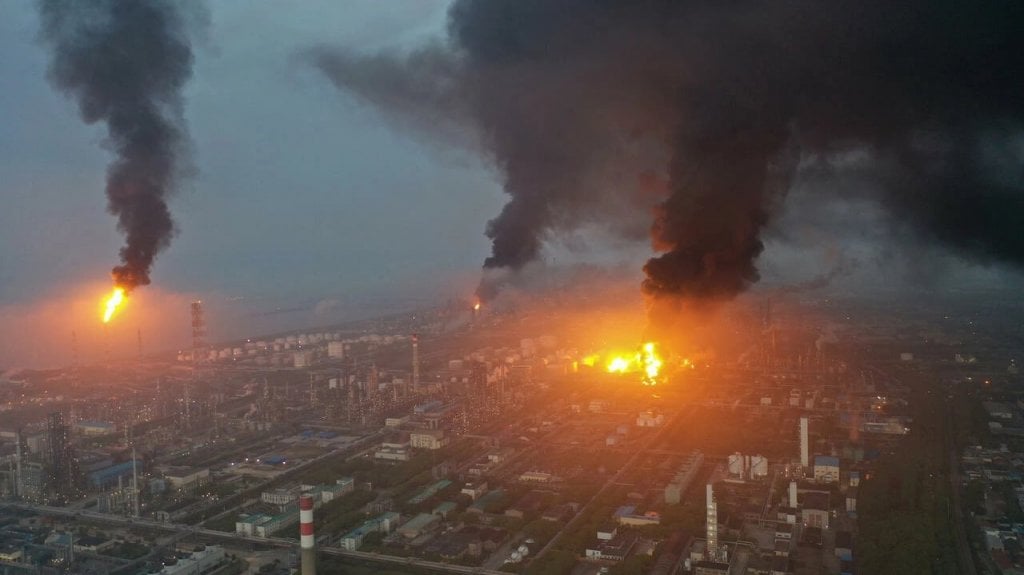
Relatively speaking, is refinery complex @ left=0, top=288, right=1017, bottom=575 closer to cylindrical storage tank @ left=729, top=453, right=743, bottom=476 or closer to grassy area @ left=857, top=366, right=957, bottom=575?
cylindrical storage tank @ left=729, top=453, right=743, bottom=476

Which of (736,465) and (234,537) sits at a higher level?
(736,465)

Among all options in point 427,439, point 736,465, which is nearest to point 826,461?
point 736,465

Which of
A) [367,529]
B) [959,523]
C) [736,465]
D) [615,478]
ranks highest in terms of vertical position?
[736,465]

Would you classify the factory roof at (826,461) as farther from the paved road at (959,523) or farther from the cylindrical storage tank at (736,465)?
the paved road at (959,523)

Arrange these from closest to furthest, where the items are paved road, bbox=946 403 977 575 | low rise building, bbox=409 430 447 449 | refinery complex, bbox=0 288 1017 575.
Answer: paved road, bbox=946 403 977 575 < refinery complex, bbox=0 288 1017 575 < low rise building, bbox=409 430 447 449

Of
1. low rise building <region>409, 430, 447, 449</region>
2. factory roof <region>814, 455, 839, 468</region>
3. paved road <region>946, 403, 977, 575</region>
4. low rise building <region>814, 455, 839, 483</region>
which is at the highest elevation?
low rise building <region>409, 430, 447, 449</region>

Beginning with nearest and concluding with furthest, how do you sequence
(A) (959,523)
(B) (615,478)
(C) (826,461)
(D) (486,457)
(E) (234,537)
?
(A) (959,523)
(E) (234,537)
(C) (826,461)
(B) (615,478)
(D) (486,457)

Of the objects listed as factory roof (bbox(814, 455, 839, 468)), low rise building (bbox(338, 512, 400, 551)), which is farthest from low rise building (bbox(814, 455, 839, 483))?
low rise building (bbox(338, 512, 400, 551))

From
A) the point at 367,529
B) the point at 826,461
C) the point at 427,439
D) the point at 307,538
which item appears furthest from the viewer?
the point at 427,439

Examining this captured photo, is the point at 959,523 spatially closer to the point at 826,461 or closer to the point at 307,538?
the point at 826,461

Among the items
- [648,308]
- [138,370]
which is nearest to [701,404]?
[648,308]

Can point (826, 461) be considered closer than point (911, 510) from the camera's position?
No
